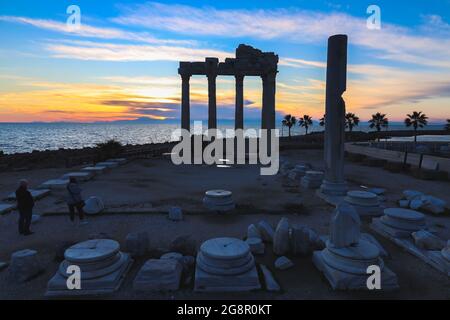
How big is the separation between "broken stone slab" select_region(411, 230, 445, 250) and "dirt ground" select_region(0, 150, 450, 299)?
699 mm

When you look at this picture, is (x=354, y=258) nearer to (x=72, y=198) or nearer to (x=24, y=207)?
(x=72, y=198)

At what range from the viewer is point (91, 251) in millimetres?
8258

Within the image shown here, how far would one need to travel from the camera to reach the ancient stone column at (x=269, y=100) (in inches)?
1331

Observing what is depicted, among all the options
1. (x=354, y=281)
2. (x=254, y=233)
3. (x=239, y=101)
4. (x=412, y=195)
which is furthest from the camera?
(x=239, y=101)

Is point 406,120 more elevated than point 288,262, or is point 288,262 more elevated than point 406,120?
point 406,120

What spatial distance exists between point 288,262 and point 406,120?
2637 inches

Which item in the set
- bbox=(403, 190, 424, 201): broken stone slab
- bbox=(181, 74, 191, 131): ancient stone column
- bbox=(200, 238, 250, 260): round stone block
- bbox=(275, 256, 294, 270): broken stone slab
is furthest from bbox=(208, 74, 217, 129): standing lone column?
bbox=(275, 256, 294, 270): broken stone slab

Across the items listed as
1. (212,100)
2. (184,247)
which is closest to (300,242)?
(184,247)

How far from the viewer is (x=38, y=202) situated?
51.6 ft

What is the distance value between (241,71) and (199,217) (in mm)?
24265

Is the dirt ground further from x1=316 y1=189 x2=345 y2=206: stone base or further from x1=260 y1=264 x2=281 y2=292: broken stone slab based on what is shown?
x1=316 y1=189 x2=345 y2=206: stone base
